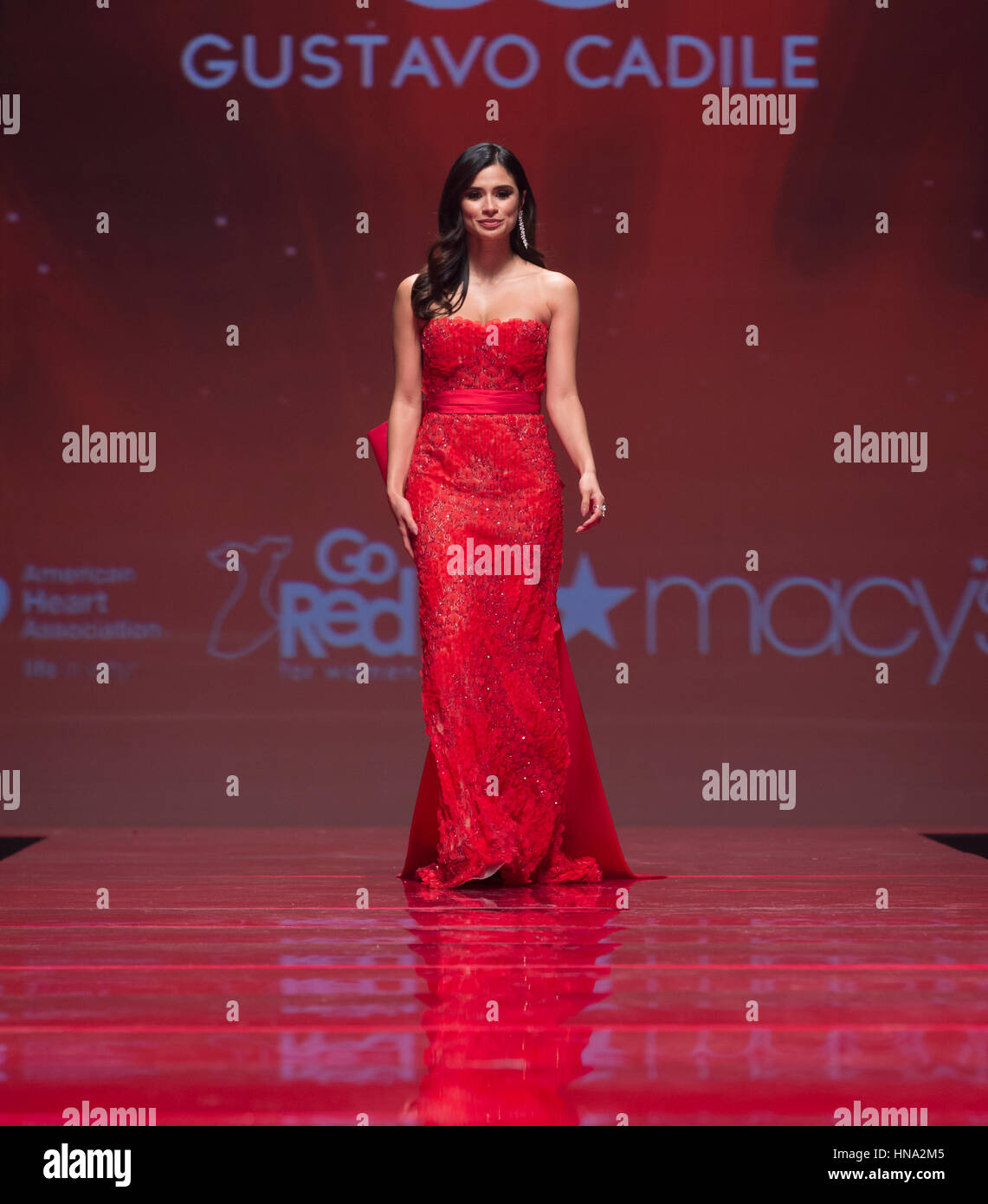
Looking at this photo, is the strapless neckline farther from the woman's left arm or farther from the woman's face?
the woman's face

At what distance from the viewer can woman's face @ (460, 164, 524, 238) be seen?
2959 millimetres

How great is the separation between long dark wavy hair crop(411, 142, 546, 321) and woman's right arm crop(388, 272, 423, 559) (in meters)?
0.03

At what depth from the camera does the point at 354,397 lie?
4.39 m

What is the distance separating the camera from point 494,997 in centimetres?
181

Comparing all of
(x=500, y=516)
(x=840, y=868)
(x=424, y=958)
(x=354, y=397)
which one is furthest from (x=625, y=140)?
(x=424, y=958)

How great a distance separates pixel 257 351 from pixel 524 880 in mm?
2106

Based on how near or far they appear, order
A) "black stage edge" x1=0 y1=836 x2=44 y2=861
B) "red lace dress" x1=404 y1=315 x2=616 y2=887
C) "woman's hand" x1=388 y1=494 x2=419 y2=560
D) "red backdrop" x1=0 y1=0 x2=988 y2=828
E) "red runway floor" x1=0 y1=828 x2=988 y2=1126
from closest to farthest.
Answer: "red runway floor" x1=0 y1=828 x2=988 y2=1126, "red lace dress" x1=404 y1=315 x2=616 y2=887, "woman's hand" x1=388 y1=494 x2=419 y2=560, "black stage edge" x1=0 y1=836 x2=44 y2=861, "red backdrop" x1=0 y1=0 x2=988 y2=828

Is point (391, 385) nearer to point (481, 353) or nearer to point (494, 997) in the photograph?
point (481, 353)

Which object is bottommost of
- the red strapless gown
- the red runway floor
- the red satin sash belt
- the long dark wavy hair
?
the red runway floor

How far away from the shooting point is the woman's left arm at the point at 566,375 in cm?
303

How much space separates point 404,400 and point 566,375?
0.33m

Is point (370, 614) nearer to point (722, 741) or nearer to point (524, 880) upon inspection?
point (722, 741)

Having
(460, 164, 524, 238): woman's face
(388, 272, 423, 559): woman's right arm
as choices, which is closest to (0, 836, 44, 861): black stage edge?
(388, 272, 423, 559): woman's right arm

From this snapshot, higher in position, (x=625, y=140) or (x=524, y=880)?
(x=625, y=140)
